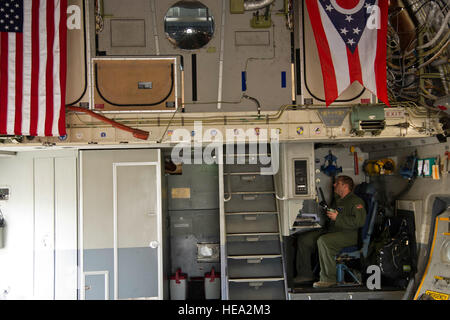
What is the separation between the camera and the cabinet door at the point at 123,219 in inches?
243

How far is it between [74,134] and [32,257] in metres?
2.51

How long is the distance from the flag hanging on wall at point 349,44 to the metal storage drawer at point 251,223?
235 cm

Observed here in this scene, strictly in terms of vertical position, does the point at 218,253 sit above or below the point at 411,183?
below

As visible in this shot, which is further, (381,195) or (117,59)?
(381,195)

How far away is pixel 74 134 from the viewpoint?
577cm

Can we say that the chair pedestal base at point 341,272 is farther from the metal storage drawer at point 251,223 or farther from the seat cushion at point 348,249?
the metal storage drawer at point 251,223

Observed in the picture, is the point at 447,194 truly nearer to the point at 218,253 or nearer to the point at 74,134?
the point at 218,253

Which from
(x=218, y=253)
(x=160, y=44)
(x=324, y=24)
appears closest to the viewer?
(x=324, y=24)

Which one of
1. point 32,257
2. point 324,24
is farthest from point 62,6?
point 32,257

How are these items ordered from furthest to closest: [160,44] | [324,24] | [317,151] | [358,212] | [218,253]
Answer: [317,151], [218,253], [358,212], [160,44], [324,24]

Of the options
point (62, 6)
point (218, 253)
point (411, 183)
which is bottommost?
point (218, 253)

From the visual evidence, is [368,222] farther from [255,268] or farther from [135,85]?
[135,85]

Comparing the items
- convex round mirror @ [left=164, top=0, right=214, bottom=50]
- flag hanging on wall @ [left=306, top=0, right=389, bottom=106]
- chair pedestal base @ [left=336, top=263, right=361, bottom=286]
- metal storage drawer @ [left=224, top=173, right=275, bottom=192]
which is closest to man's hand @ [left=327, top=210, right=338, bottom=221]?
chair pedestal base @ [left=336, top=263, right=361, bottom=286]

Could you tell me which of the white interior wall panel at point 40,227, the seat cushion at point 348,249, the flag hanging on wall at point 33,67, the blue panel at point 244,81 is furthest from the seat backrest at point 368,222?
the flag hanging on wall at point 33,67
